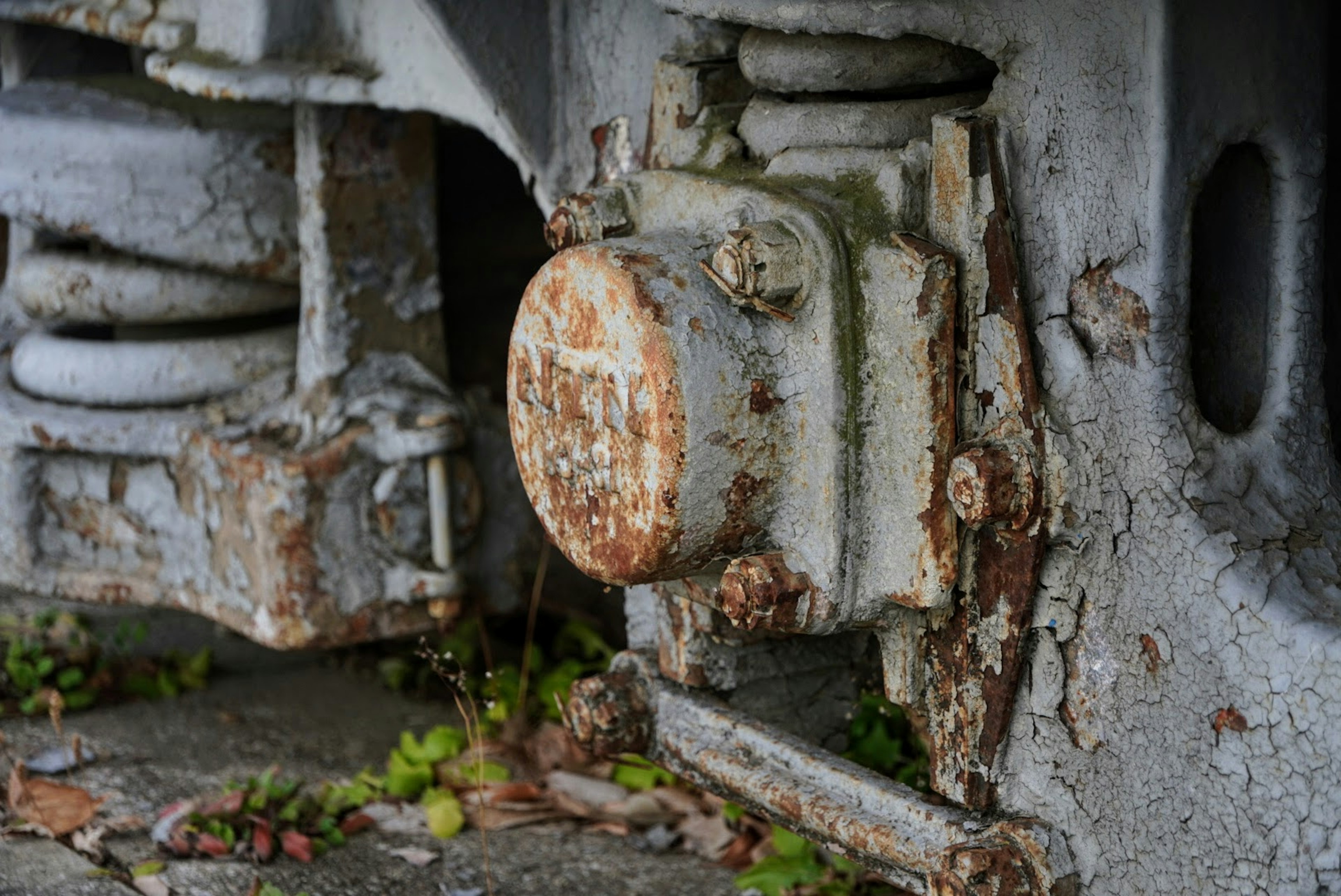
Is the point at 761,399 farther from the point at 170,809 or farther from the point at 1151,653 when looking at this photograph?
the point at 170,809

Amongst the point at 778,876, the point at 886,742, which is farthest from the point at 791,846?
the point at 886,742

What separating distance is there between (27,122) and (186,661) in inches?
40.8

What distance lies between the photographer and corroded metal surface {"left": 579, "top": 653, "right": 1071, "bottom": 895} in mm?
1514

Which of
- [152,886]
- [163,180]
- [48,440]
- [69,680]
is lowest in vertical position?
[152,886]

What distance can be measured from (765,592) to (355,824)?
1.03 metres

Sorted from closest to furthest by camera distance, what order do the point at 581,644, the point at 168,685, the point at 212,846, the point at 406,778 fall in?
the point at 212,846 → the point at 406,778 → the point at 168,685 → the point at 581,644

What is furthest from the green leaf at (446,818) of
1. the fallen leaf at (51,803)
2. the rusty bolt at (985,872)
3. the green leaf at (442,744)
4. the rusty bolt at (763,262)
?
the rusty bolt at (763,262)

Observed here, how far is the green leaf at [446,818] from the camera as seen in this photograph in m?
2.25

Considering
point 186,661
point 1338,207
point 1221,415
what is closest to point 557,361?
point 1221,415

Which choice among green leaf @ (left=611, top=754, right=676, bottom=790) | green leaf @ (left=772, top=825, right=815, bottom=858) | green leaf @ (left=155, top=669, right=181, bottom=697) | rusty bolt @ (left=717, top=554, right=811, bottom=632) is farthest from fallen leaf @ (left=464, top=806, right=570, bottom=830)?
rusty bolt @ (left=717, top=554, right=811, bottom=632)

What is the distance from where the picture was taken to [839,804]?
1.66m

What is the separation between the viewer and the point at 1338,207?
169 cm

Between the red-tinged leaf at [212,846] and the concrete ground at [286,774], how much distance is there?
15mm

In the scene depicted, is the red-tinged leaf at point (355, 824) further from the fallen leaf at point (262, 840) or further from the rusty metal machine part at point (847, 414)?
the rusty metal machine part at point (847, 414)
